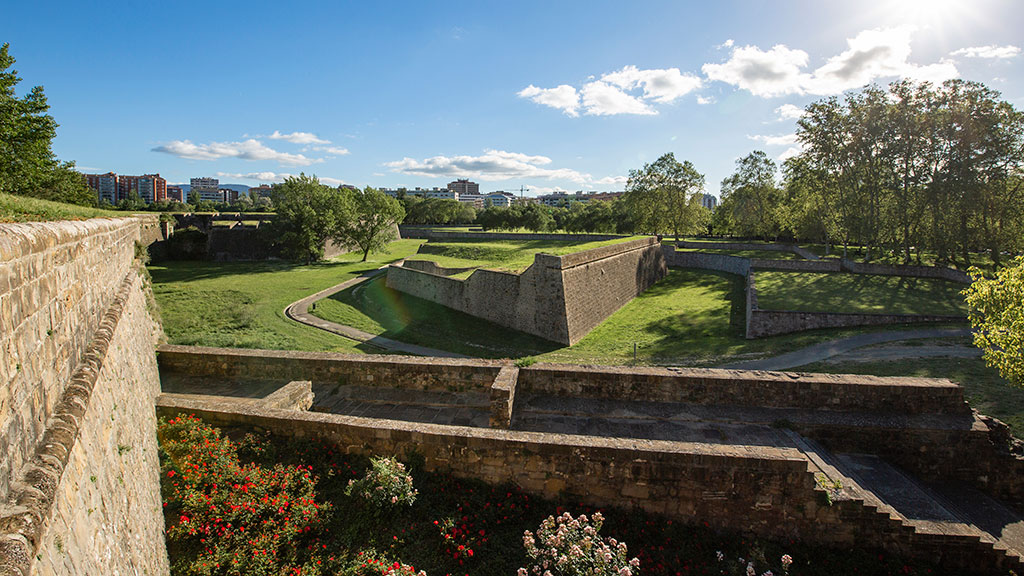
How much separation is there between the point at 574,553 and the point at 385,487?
8.08 ft

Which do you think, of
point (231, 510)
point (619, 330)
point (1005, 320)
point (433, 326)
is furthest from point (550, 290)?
point (231, 510)

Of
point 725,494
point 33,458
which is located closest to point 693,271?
point 725,494

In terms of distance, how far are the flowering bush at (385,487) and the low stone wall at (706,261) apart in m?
31.8

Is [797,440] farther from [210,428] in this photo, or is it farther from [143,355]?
[143,355]

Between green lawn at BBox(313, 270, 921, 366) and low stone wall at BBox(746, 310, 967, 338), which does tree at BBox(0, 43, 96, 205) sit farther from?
low stone wall at BBox(746, 310, 967, 338)

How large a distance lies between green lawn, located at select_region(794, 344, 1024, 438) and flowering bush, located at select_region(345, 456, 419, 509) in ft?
36.9

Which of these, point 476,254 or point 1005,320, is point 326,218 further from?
point 1005,320

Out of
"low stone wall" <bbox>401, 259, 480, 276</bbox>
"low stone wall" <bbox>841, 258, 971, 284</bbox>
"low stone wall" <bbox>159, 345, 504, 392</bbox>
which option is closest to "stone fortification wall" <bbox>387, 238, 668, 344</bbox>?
"low stone wall" <bbox>401, 259, 480, 276</bbox>

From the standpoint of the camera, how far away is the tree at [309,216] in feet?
118

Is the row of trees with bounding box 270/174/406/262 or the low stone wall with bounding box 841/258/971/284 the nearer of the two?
the low stone wall with bounding box 841/258/971/284

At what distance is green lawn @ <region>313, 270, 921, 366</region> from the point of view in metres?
16.2

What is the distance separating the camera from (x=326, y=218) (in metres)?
36.6

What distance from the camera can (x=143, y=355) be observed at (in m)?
7.26

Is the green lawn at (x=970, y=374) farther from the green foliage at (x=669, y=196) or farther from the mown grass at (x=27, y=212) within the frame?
the green foliage at (x=669, y=196)
